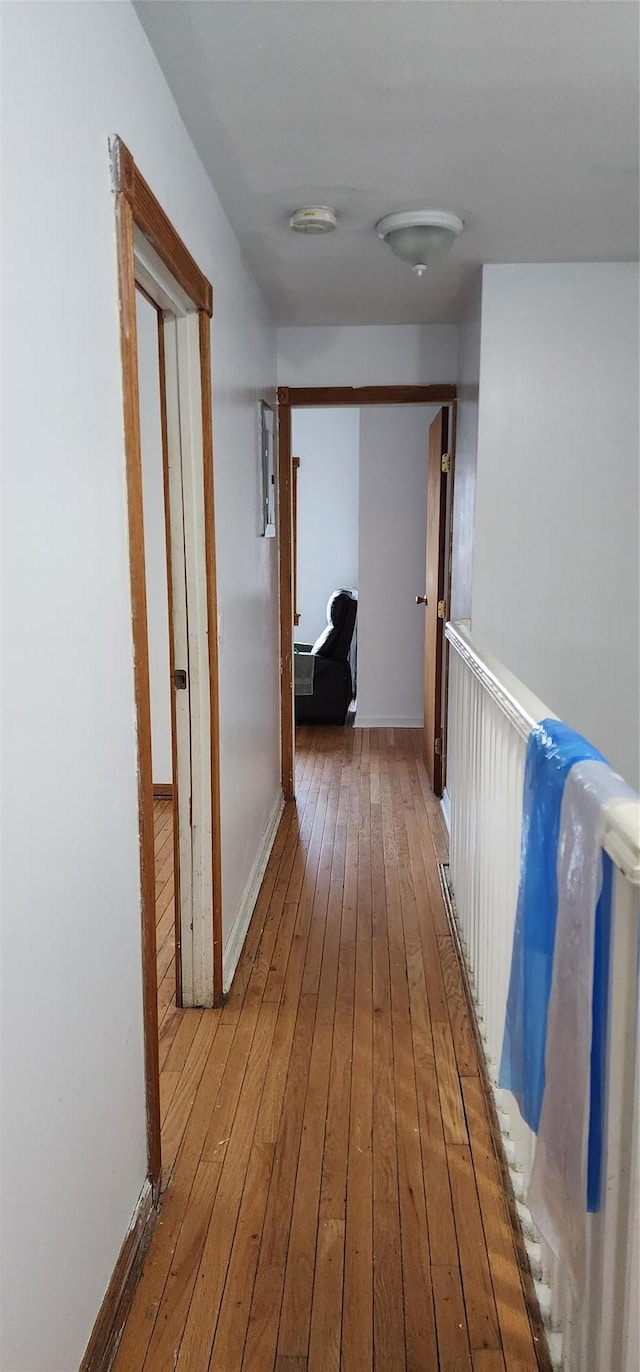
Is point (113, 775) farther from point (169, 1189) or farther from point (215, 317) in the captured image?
point (215, 317)

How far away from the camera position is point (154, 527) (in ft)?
15.1

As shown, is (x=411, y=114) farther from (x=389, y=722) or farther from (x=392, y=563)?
(x=389, y=722)

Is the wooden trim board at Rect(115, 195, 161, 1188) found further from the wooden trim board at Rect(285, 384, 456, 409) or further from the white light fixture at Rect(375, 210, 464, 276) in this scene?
the wooden trim board at Rect(285, 384, 456, 409)

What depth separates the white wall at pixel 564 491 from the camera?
3.52 metres

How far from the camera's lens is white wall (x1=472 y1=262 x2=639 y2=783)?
3.52 metres

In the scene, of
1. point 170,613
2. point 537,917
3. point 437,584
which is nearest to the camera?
point 537,917

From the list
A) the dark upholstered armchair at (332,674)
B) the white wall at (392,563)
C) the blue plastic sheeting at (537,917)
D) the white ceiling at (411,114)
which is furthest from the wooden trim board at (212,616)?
the white wall at (392,563)

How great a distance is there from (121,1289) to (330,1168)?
546mm

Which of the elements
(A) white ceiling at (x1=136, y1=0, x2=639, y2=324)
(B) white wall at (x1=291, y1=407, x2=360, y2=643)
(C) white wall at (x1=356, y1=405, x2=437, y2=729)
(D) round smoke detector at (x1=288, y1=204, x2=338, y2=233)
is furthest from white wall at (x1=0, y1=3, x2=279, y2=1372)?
(B) white wall at (x1=291, y1=407, x2=360, y2=643)

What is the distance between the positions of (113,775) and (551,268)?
2847 millimetres

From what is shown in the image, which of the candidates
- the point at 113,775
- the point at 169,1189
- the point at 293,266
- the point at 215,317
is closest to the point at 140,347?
the point at 293,266

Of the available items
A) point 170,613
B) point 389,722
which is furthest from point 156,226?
point 389,722

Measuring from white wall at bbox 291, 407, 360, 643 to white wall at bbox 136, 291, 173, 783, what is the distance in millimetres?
2914

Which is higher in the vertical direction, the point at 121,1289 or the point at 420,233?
the point at 420,233
